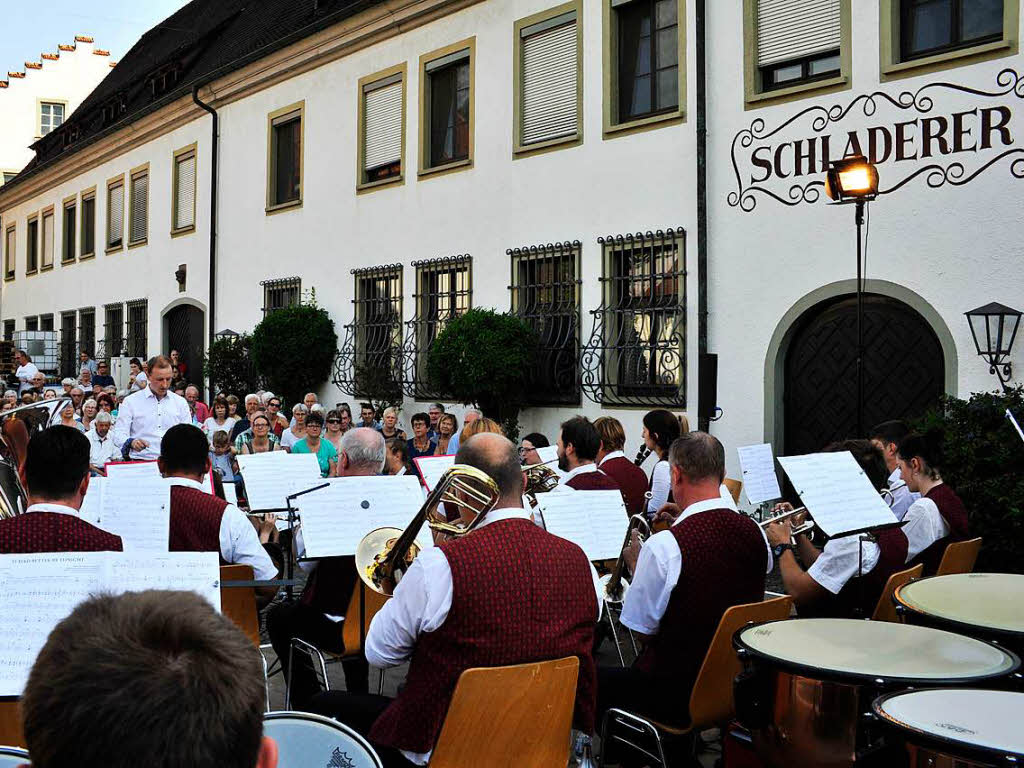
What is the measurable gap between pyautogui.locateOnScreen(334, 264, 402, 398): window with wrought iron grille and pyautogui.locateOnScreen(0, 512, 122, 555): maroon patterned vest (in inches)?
479

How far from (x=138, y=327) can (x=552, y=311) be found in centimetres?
1416

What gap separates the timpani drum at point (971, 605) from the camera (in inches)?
152

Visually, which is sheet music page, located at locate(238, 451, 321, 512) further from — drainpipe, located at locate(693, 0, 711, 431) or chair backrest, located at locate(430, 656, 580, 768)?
drainpipe, located at locate(693, 0, 711, 431)

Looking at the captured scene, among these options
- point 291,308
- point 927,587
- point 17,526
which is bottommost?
point 927,587

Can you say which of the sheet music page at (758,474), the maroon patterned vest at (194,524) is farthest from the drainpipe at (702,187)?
the maroon patterned vest at (194,524)

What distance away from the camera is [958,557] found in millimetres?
5301

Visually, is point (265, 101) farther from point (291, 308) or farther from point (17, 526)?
point (17, 526)

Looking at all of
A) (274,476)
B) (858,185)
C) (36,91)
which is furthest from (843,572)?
(36,91)

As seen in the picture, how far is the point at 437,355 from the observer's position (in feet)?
44.4

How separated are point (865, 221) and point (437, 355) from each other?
5503mm

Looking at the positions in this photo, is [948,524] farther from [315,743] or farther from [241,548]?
[315,743]

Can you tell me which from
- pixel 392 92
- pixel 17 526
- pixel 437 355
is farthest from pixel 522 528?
pixel 392 92

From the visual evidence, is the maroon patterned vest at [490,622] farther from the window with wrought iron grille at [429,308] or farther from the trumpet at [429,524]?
the window with wrought iron grille at [429,308]

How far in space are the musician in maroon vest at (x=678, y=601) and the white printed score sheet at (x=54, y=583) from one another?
6.14 feet
